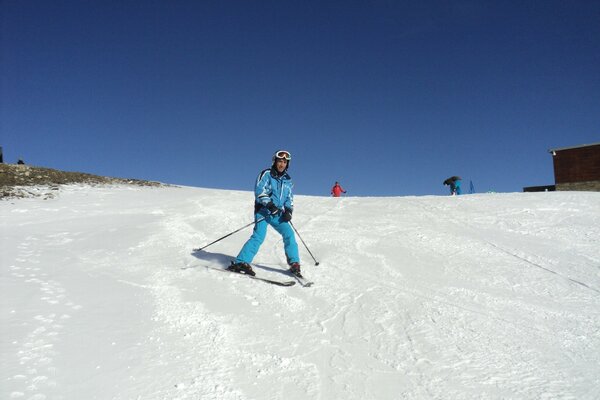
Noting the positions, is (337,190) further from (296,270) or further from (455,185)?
(296,270)

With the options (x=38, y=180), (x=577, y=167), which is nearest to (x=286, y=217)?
(x=38, y=180)

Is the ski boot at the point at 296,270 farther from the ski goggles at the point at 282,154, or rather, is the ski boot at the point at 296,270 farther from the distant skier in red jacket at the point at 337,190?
the distant skier in red jacket at the point at 337,190

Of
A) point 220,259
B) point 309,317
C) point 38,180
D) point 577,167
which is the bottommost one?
point 309,317

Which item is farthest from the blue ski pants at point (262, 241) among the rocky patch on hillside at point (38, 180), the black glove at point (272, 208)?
the rocky patch on hillside at point (38, 180)

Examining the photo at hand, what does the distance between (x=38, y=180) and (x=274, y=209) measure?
13397 millimetres

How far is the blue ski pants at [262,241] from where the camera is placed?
5508mm

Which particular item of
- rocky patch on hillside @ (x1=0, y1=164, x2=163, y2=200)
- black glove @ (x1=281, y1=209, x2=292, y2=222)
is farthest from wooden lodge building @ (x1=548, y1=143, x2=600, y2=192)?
black glove @ (x1=281, y1=209, x2=292, y2=222)

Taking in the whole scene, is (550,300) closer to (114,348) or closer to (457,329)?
(457,329)

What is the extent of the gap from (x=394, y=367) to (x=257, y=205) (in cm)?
331

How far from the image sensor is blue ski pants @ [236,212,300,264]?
5.51 m

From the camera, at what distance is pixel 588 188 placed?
87.9 ft

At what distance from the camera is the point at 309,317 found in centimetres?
391

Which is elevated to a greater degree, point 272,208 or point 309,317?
point 272,208

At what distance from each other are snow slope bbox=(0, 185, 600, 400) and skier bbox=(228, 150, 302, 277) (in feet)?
1.12
